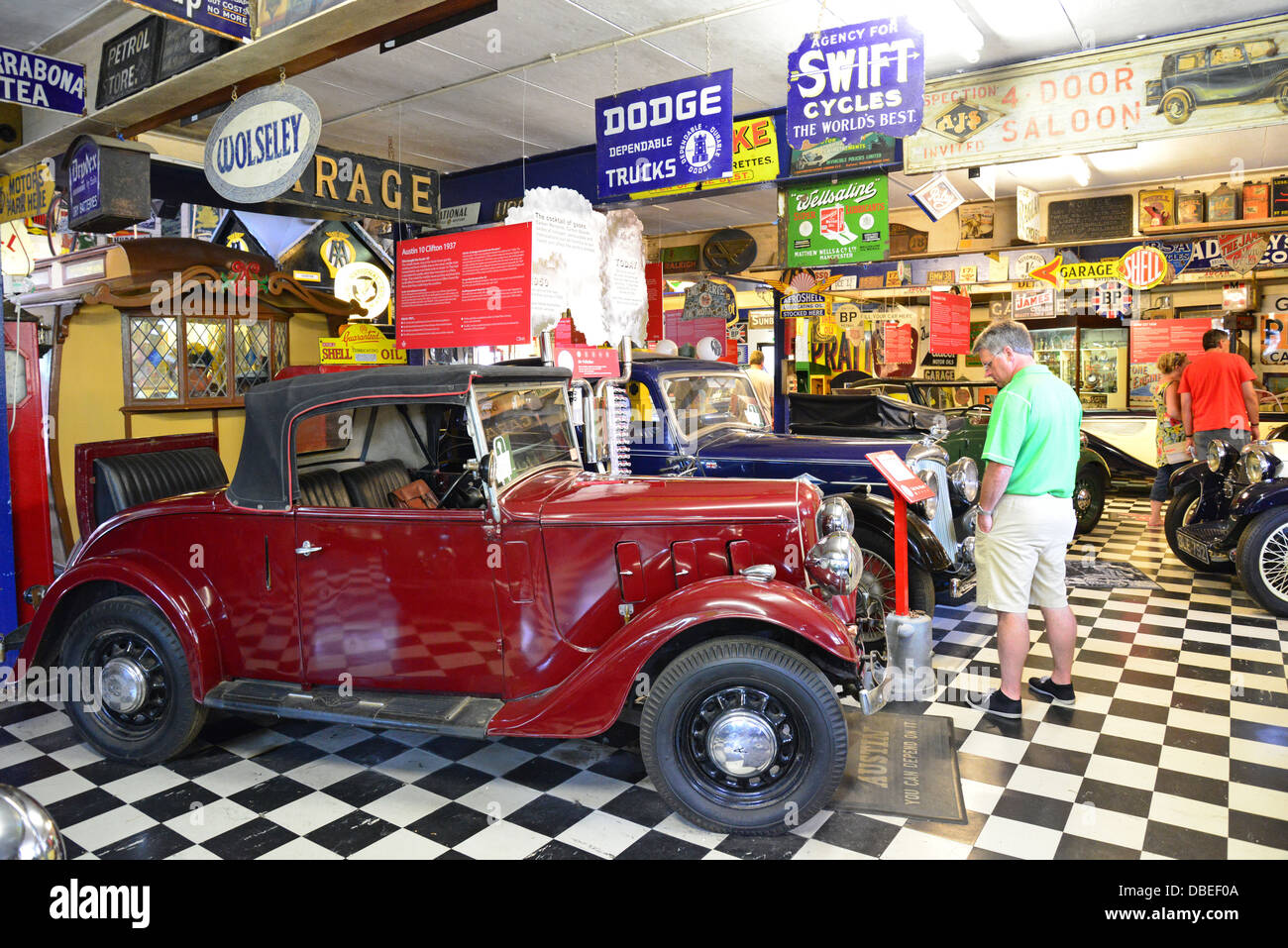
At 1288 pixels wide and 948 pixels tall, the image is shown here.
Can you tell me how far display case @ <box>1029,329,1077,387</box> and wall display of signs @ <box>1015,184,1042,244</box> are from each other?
11.8 feet

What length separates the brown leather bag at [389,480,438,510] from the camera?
3.42 meters

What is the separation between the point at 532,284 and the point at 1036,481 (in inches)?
140

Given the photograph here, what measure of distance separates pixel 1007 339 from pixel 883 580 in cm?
153

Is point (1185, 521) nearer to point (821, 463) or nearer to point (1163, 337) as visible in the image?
point (821, 463)

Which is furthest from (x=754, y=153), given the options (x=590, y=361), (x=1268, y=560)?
(x=1268, y=560)

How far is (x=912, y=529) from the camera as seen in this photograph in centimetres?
456

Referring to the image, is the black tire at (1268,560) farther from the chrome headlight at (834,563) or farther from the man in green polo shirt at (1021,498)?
the chrome headlight at (834,563)

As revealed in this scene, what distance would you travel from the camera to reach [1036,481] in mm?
3684

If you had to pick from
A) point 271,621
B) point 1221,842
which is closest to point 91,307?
point 271,621

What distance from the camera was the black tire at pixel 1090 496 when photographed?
8070mm

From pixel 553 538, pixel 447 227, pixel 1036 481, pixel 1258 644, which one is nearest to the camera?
pixel 553 538

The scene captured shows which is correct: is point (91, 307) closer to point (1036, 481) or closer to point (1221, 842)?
point (1036, 481)

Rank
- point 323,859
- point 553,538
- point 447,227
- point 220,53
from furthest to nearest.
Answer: point 447,227 < point 220,53 < point 553,538 < point 323,859

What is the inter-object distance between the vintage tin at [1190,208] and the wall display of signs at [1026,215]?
1.56 m
